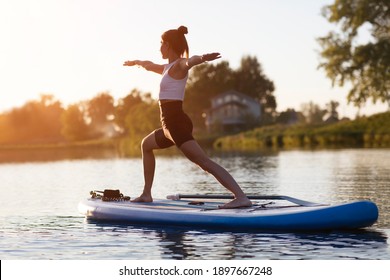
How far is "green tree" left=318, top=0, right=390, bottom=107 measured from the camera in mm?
63719

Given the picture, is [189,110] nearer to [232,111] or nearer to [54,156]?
[232,111]

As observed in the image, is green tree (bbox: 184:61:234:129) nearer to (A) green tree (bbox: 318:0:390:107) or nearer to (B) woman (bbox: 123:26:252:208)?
(A) green tree (bbox: 318:0:390:107)

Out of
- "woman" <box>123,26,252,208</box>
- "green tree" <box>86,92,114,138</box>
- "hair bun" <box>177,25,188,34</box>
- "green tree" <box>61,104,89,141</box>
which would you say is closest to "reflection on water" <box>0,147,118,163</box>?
"woman" <box>123,26,252,208</box>

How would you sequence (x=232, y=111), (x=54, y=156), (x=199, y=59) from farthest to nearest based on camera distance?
(x=232, y=111) → (x=54, y=156) → (x=199, y=59)

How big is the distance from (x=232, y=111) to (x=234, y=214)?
95.5m

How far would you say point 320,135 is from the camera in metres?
63.2

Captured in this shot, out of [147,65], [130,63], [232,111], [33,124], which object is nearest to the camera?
[147,65]

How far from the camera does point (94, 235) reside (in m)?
12.1

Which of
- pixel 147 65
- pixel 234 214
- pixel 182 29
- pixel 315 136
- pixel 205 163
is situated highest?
pixel 182 29

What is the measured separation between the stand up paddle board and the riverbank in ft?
149

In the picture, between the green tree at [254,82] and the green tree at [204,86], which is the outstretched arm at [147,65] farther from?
the green tree at [254,82]

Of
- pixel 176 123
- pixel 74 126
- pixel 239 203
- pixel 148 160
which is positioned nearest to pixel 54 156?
pixel 148 160

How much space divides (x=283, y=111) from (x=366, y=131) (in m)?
53.0
